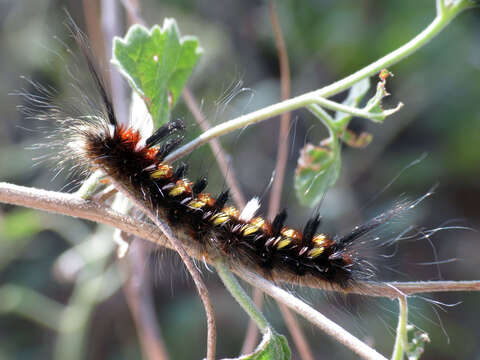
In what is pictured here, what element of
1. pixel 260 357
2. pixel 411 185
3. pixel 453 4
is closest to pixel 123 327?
pixel 411 185

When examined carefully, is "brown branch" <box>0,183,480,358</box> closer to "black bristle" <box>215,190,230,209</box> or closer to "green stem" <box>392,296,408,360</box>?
"green stem" <box>392,296,408,360</box>

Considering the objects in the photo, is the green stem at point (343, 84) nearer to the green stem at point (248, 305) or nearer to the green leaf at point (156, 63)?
the green leaf at point (156, 63)

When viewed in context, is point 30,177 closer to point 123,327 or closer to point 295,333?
point 123,327

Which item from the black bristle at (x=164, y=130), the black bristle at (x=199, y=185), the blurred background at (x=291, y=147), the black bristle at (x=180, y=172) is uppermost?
the black bristle at (x=164, y=130)

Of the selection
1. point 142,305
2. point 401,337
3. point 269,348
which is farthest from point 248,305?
point 142,305

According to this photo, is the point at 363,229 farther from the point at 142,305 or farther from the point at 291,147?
the point at 291,147

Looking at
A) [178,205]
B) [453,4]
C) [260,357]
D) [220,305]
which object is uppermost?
[453,4]

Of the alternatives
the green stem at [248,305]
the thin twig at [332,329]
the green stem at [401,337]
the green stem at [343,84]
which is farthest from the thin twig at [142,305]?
the green stem at [401,337]
